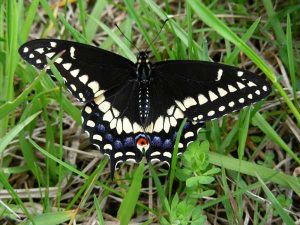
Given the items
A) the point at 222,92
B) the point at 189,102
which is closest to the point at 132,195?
the point at 189,102

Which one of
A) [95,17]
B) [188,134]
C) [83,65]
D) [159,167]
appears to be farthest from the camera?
[95,17]

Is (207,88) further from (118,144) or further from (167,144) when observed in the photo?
(118,144)

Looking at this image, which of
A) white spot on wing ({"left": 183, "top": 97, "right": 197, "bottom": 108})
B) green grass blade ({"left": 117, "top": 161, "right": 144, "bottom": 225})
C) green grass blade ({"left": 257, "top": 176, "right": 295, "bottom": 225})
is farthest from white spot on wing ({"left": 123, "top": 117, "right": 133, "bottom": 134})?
green grass blade ({"left": 257, "top": 176, "right": 295, "bottom": 225})

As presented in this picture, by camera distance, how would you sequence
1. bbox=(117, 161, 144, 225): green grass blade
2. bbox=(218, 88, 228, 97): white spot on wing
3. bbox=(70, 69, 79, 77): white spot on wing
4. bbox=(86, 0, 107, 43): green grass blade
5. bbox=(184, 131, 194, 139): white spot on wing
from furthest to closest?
bbox=(86, 0, 107, 43): green grass blade → bbox=(70, 69, 79, 77): white spot on wing → bbox=(218, 88, 228, 97): white spot on wing → bbox=(184, 131, 194, 139): white spot on wing → bbox=(117, 161, 144, 225): green grass blade

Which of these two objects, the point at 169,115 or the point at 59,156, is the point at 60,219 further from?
the point at 169,115

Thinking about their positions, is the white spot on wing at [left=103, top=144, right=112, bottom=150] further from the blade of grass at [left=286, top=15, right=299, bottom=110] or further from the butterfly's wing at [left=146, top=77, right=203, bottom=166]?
the blade of grass at [left=286, top=15, right=299, bottom=110]

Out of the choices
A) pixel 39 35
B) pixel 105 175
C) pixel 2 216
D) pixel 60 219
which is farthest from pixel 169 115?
pixel 39 35

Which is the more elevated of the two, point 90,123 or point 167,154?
point 90,123
